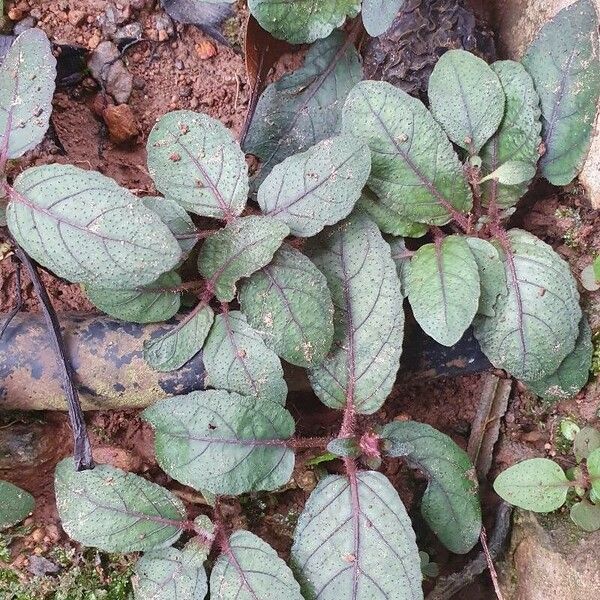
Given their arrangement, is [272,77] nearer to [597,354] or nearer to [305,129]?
[305,129]

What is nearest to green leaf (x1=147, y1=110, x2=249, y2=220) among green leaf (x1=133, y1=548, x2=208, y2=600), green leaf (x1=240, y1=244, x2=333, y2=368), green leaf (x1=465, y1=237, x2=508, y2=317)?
green leaf (x1=240, y1=244, x2=333, y2=368)

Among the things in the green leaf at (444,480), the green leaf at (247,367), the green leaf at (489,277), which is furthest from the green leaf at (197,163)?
the green leaf at (444,480)

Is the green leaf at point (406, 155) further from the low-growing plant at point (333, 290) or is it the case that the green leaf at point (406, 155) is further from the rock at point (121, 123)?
the rock at point (121, 123)

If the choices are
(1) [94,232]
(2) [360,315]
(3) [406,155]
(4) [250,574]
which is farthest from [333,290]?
(4) [250,574]

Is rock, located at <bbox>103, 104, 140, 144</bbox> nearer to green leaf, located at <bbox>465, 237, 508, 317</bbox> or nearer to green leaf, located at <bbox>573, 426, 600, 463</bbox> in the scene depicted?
green leaf, located at <bbox>465, 237, 508, 317</bbox>

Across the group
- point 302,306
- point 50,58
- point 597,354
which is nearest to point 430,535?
point 597,354
